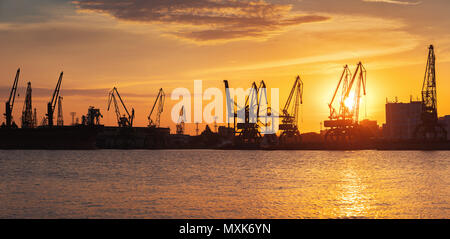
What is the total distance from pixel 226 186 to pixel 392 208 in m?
17.7

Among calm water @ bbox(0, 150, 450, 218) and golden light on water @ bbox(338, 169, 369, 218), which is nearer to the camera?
calm water @ bbox(0, 150, 450, 218)

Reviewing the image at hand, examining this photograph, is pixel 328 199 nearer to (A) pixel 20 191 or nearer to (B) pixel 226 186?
(B) pixel 226 186

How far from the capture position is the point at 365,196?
117 ft

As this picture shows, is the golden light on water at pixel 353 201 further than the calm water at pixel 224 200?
Yes

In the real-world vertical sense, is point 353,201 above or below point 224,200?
below

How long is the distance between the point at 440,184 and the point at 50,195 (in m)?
36.6
